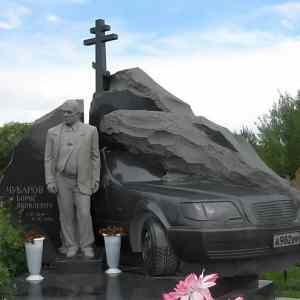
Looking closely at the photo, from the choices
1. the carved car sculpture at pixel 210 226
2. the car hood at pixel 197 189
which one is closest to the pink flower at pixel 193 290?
the carved car sculpture at pixel 210 226

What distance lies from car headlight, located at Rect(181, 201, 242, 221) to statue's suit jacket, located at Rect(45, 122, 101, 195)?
1365mm

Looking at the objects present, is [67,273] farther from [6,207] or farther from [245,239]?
[245,239]

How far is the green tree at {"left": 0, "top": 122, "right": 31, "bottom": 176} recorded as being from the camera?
23.5 m

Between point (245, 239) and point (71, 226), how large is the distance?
85.3 inches

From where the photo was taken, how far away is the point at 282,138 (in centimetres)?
2958

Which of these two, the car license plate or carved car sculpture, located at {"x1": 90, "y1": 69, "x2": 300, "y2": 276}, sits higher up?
carved car sculpture, located at {"x1": 90, "y1": 69, "x2": 300, "y2": 276}

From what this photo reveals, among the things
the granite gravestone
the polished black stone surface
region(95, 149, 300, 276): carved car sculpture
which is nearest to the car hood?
region(95, 149, 300, 276): carved car sculpture

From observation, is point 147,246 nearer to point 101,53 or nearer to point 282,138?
point 101,53

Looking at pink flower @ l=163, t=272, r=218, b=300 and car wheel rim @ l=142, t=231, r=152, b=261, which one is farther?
car wheel rim @ l=142, t=231, r=152, b=261

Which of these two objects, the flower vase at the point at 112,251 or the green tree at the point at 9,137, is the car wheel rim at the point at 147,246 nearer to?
the flower vase at the point at 112,251

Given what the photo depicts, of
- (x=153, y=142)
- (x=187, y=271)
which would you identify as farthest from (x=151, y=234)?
(x=153, y=142)

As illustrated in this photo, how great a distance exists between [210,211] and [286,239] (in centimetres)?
86

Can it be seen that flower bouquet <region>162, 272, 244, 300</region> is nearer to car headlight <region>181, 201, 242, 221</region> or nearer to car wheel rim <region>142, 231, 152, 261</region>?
car headlight <region>181, 201, 242, 221</region>

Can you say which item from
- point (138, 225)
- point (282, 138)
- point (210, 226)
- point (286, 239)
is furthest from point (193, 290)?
point (282, 138)
